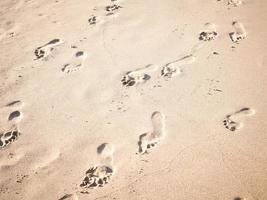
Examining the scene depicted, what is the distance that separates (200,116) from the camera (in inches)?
87.5

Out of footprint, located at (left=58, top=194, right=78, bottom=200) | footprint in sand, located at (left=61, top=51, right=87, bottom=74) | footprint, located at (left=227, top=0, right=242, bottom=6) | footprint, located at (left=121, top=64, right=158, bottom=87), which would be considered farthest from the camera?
footprint, located at (left=227, top=0, right=242, bottom=6)

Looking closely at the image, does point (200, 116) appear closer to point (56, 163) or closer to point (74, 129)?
point (74, 129)

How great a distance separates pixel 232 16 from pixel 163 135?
67.3 inches

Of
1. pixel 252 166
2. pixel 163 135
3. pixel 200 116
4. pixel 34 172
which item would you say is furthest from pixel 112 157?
pixel 252 166

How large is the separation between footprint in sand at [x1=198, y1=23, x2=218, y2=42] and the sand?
10 mm

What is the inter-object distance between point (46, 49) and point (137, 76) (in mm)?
1119

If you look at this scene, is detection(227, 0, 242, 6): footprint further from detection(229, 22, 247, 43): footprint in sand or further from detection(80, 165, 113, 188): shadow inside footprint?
detection(80, 165, 113, 188): shadow inside footprint

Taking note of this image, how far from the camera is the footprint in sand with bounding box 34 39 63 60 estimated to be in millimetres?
2973

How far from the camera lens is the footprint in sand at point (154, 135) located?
2103 mm

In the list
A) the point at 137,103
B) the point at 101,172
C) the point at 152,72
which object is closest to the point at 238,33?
the point at 152,72

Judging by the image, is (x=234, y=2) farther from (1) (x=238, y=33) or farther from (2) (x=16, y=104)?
(2) (x=16, y=104)

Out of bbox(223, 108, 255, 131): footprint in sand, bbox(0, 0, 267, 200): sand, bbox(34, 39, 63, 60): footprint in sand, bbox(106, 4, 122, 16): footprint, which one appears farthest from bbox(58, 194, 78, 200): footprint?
bbox(106, 4, 122, 16): footprint

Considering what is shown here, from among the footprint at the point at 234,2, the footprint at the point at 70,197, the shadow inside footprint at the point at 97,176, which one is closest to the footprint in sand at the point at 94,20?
the footprint at the point at 234,2

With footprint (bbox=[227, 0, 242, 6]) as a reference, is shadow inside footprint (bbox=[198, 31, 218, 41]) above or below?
below
